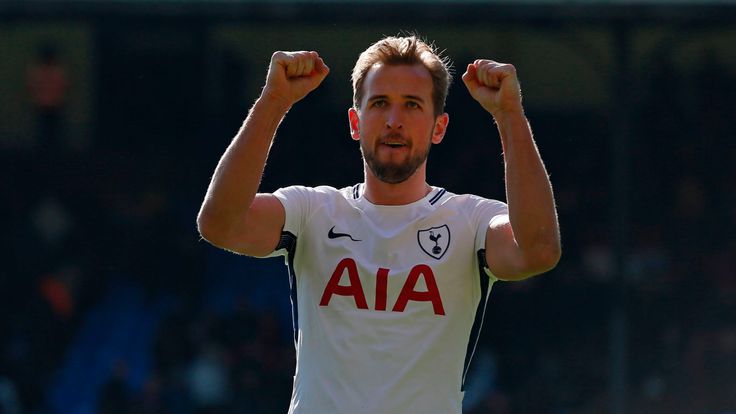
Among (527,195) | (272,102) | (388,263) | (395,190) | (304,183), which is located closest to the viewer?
(527,195)

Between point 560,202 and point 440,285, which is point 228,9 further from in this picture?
point 440,285

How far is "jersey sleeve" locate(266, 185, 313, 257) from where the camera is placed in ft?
11.5

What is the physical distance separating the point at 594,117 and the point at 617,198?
0.52 meters

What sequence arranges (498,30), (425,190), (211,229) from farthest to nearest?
(498,30) → (425,190) → (211,229)

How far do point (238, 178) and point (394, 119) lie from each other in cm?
44

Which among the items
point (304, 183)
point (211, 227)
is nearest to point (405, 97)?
point (211, 227)

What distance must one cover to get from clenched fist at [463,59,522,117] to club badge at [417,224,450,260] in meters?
0.35

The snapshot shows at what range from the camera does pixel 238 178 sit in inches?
130

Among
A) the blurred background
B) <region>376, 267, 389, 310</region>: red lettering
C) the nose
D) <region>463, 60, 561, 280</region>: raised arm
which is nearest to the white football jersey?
<region>376, 267, 389, 310</region>: red lettering

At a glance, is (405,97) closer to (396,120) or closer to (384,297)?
(396,120)

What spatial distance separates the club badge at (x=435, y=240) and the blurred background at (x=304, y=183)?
A: 15.5ft

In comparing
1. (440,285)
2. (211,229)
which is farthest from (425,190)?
(211,229)

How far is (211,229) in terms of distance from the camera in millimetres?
3326

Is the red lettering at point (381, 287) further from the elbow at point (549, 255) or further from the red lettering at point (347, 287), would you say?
the elbow at point (549, 255)
